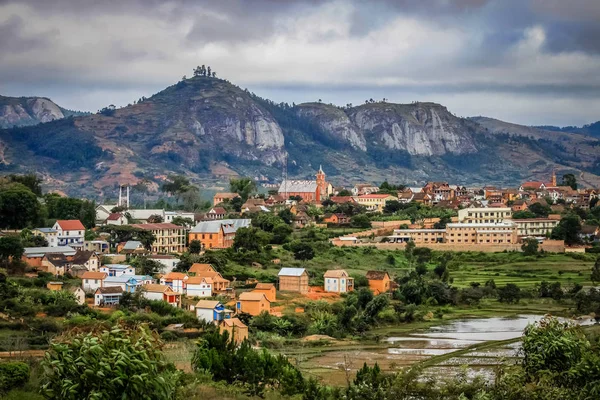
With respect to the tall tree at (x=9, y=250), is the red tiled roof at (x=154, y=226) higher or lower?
higher

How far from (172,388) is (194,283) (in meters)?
23.7

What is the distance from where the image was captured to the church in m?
85.2

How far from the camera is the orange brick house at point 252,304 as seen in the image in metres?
35.9

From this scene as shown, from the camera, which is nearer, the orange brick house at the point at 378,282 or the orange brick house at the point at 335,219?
the orange brick house at the point at 378,282

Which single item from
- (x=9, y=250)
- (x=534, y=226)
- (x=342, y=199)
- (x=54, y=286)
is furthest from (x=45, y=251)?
(x=342, y=199)

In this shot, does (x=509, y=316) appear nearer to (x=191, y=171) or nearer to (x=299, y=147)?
(x=191, y=171)

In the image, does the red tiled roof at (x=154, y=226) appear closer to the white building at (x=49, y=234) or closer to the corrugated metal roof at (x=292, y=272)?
the white building at (x=49, y=234)

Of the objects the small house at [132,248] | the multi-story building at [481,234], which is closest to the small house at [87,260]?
the small house at [132,248]

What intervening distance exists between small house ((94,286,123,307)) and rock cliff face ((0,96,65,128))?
159 m

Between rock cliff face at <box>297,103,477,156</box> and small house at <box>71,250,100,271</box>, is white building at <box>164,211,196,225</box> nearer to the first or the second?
small house at <box>71,250,100,271</box>

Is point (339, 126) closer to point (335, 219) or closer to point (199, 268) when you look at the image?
point (335, 219)

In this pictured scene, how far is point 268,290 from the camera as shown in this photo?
38.7m

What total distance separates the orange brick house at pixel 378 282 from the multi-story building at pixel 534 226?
2000 cm

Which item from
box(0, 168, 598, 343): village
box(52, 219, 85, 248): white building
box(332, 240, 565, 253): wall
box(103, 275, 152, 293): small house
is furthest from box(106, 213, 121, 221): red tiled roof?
box(103, 275, 152, 293): small house
